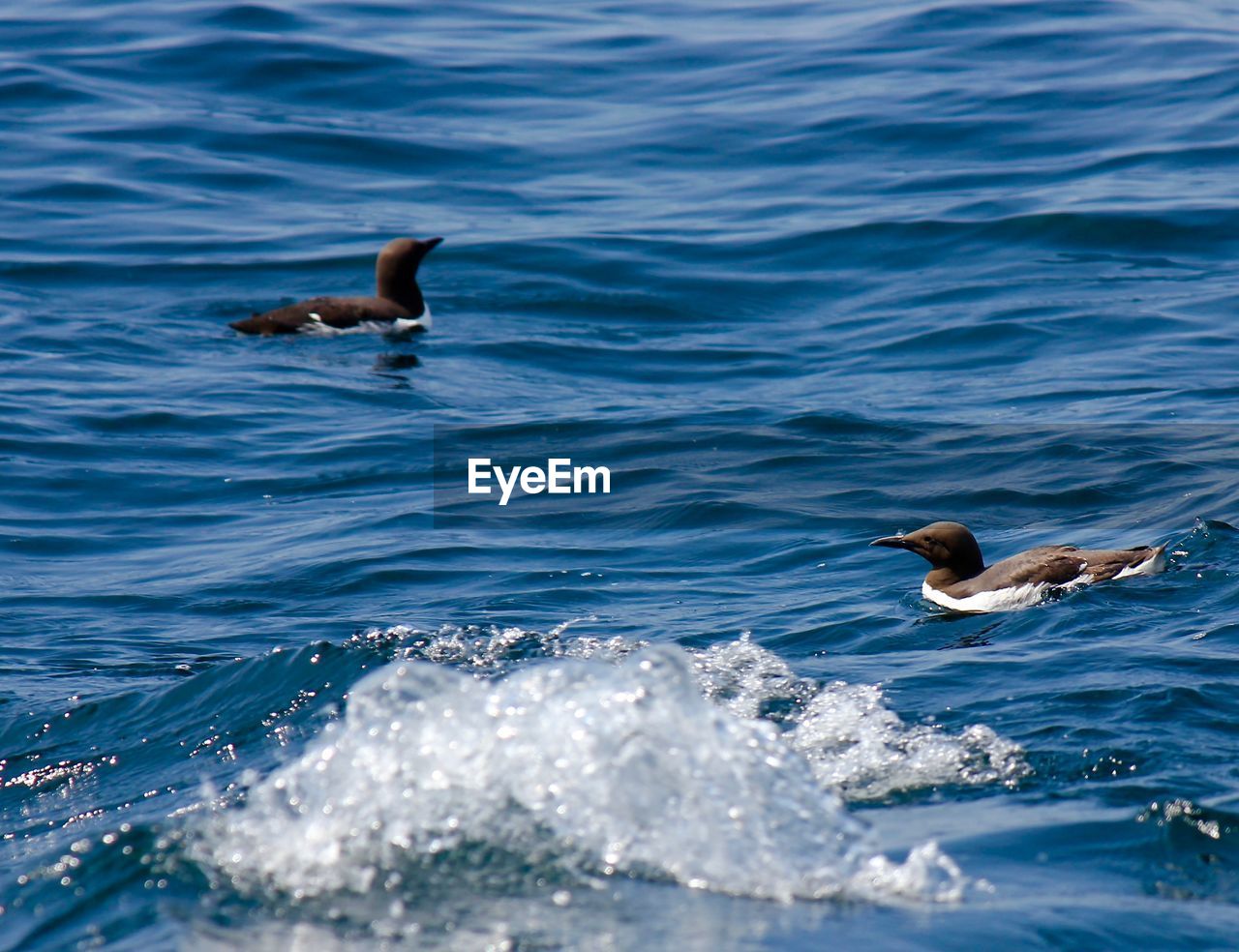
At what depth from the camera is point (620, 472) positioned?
11.8 metres

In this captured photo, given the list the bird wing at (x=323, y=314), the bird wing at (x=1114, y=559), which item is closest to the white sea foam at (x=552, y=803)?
the bird wing at (x=1114, y=559)

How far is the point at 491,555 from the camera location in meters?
10.1

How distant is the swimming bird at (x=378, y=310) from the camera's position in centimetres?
1534

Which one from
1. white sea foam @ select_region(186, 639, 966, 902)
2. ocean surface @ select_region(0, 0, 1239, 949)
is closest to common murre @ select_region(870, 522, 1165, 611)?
ocean surface @ select_region(0, 0, 1239, 949)

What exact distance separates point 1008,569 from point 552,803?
438 centimetres

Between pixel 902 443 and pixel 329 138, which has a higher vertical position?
pixel 329 138

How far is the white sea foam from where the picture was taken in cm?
486

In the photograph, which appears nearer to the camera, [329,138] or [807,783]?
[807,783]

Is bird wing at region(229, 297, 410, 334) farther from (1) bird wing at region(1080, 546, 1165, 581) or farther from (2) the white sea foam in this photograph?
(2) the white sea foam

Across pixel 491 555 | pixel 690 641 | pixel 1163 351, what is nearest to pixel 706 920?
pixel 690 641

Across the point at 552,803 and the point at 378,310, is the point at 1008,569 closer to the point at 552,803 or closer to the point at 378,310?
the point at 552,803

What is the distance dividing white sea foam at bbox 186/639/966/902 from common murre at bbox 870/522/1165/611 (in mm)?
3649

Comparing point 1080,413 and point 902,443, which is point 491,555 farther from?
point 1080,413

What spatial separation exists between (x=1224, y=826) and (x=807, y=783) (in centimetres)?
130
